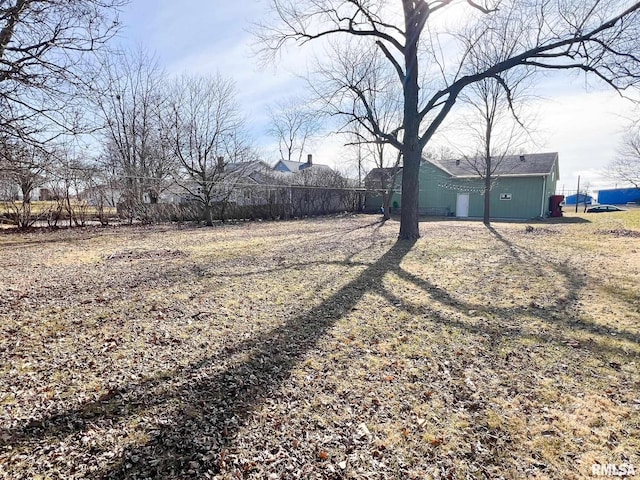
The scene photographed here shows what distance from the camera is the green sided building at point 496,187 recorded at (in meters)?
21.4

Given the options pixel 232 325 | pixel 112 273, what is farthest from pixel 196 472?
pixel 112 273

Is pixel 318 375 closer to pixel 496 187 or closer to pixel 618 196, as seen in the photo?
pixel 496 187

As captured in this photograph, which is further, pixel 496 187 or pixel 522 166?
pixel 496 187

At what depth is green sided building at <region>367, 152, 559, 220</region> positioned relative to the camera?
21438 mm

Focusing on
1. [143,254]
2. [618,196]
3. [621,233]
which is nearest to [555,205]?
[621,233]

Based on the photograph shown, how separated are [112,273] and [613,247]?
37.8 ft

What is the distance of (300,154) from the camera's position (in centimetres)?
4134

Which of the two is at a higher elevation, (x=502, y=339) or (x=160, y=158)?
(x=160, y=158)

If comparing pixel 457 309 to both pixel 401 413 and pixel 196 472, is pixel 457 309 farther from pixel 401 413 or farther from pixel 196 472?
pixel 196 472

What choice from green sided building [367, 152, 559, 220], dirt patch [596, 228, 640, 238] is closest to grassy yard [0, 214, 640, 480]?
dirt patch [596, 228, 640, 238]

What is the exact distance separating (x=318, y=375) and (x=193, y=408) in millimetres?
1014

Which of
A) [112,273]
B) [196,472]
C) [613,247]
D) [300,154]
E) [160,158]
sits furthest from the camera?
[300,154]

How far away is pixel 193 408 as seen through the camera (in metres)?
2.42

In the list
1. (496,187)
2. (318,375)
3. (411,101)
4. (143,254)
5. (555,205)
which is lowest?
(318,375)
